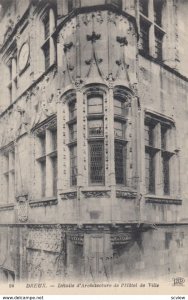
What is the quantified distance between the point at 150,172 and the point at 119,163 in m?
0.81

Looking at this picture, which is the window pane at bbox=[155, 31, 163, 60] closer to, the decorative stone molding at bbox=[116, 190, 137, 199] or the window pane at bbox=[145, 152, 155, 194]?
the window pane at bbox=[145, 152, 155, 194]

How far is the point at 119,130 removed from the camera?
5395mm

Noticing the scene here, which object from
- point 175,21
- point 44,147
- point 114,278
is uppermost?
point 175,21

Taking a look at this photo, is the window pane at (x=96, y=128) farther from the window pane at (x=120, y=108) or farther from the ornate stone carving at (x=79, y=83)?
the ornate stone carving at (x=79, y=83)

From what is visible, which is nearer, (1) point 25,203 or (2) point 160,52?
(2) point 160,52

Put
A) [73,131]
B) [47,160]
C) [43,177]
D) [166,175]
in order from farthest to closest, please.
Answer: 1. [43,177]
2. [47,160]
3. [166,175]
4. [73,131]

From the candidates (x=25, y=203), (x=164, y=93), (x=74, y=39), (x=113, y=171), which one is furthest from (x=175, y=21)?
(x=25, y=203)

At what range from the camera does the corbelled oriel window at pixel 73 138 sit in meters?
5.47

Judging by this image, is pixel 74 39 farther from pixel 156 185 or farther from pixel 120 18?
pixel 156 185

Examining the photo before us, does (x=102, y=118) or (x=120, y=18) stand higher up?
(x=120, y=18)

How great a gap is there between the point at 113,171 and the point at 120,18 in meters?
2.15

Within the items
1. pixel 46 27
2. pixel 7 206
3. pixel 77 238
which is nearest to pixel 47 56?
pixel 46 27

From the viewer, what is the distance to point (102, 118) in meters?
5.34

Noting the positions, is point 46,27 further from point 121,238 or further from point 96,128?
point 121,238
